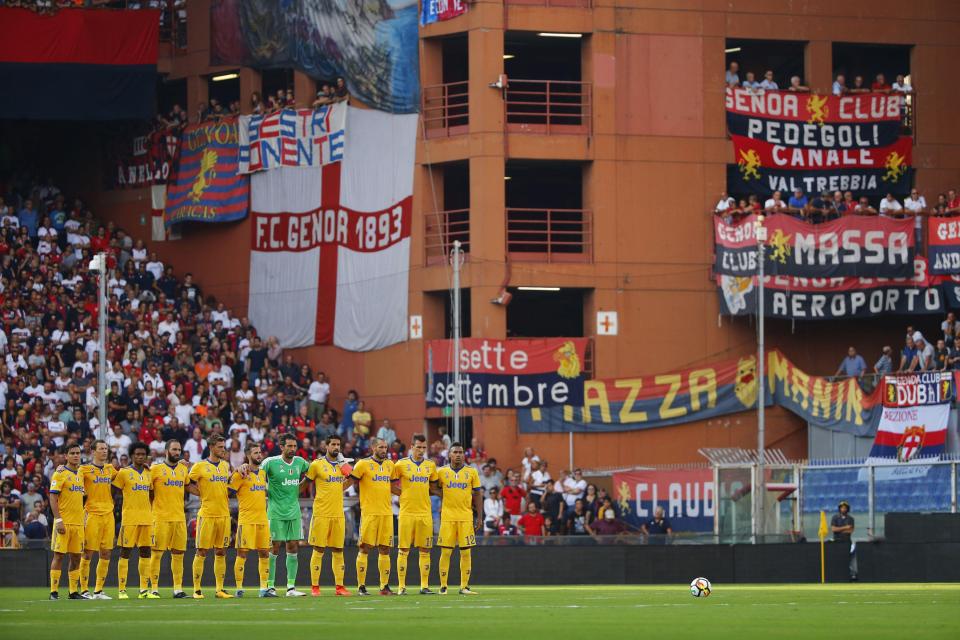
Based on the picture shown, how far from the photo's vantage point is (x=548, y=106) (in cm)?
4816

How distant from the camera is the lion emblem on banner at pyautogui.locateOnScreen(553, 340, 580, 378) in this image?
4678cm

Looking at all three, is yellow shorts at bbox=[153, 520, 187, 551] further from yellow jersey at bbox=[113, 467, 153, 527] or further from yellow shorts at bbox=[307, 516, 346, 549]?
yellow shorts at bbox=[307, 516, 346, 549]

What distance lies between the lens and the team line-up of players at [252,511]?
2745 centimetres

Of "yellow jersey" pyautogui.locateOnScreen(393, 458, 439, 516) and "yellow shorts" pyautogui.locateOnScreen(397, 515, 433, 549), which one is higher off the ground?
"yellow jersey" pyautogui.locateOnScreen(393, 458, 439, 516)

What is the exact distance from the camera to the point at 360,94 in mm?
49344

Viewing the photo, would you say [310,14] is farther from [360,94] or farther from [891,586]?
[891,586]

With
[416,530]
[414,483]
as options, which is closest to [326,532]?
[416,530]

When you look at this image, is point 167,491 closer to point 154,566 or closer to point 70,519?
point 154,566

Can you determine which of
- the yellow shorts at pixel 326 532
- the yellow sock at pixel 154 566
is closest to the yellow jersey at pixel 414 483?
the yellow shorts at pixel 326 532

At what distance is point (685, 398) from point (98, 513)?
22.5 meters

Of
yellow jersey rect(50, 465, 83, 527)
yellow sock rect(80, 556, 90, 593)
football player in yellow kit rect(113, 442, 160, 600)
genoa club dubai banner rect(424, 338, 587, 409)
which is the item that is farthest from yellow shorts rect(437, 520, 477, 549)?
genoa club dubai banner rect(424, 338, 587, 409)

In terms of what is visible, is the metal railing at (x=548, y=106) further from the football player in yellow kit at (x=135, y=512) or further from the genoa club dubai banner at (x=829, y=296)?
the football player in yellow kit at (x=135, y=512)

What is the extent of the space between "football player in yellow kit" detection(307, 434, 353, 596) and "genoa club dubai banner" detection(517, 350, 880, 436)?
1892 cm

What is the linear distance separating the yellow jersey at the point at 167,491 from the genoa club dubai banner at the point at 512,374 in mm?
18705
